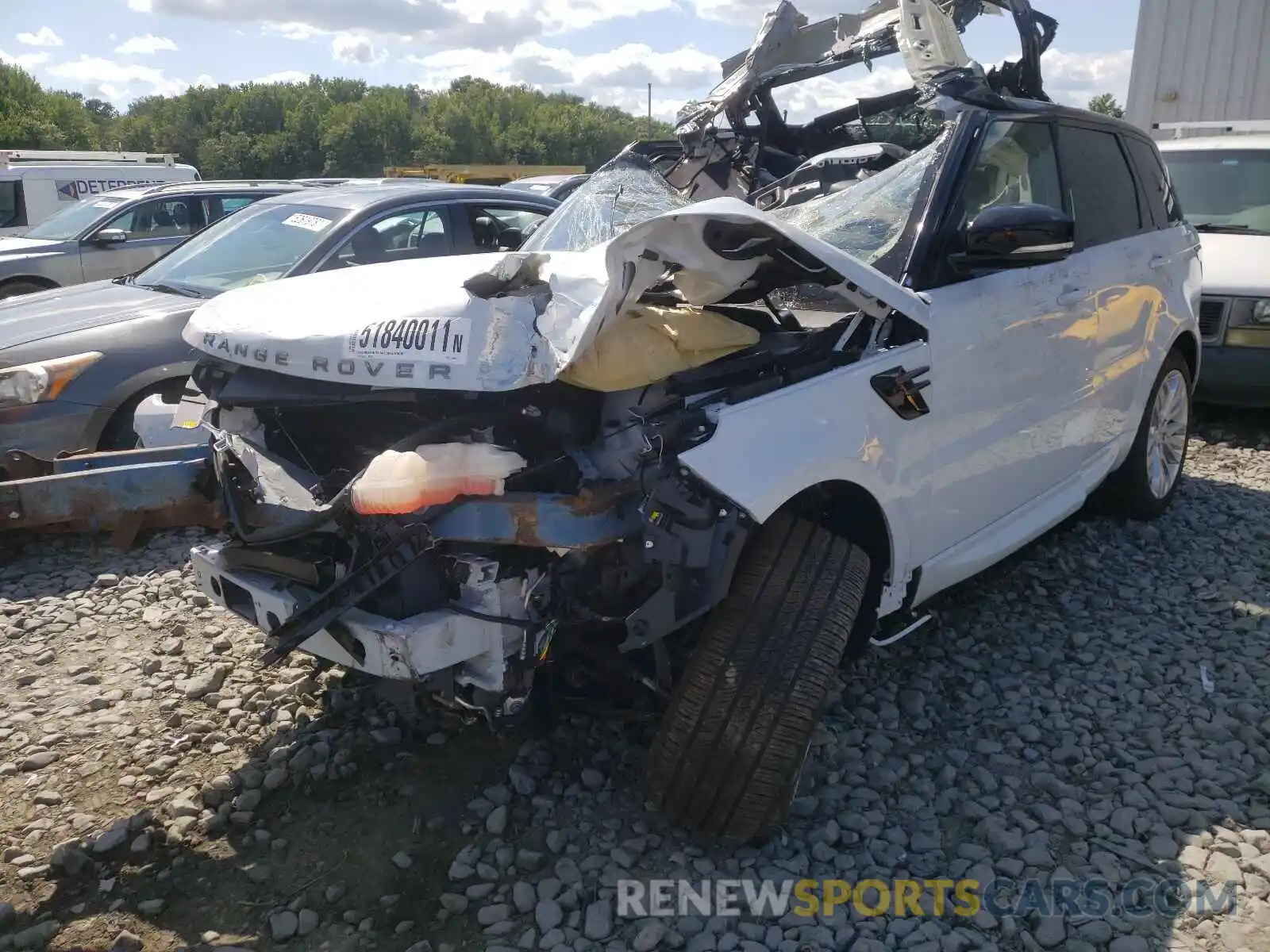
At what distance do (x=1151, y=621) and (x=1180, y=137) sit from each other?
6441 mm

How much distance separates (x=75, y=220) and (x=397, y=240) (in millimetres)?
6035

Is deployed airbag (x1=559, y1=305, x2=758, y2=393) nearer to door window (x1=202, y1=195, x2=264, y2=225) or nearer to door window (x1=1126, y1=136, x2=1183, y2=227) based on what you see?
door window (x1=1126, y1=136, x2=1183, y2=227)

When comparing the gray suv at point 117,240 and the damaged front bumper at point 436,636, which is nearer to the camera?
the damaged front bumper at point 436,636

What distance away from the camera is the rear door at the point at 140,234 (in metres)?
9.46

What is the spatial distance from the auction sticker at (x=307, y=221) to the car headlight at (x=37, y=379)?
55.9 inches

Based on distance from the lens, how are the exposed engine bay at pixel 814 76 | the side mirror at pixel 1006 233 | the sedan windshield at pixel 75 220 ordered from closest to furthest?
the side mirror at pixel 1006 233
the exposed engine bay at pixel 814 76
the sedan windshield at pixel 75 220

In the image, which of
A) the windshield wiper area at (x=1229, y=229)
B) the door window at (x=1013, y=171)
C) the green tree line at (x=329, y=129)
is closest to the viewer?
the door window at (x=1013, y=171)

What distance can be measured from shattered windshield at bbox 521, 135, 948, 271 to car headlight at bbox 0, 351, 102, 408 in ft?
7.65

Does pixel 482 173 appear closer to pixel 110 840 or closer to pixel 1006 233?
pixel 1006 233

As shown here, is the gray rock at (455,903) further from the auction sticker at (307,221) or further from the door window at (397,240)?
the auction sticker at (307,221)

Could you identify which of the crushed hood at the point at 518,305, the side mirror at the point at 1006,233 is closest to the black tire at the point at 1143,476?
the side mirror at the point at 1006,233

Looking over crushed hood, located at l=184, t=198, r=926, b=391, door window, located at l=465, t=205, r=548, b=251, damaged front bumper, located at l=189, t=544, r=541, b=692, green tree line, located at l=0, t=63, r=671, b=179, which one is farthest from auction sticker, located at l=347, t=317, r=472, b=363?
green tree line, located at l=0, t=63, r=671, b=179

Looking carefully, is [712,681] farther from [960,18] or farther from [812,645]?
[960,18]

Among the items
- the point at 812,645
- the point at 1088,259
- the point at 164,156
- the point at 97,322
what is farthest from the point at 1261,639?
the point at 164,156
